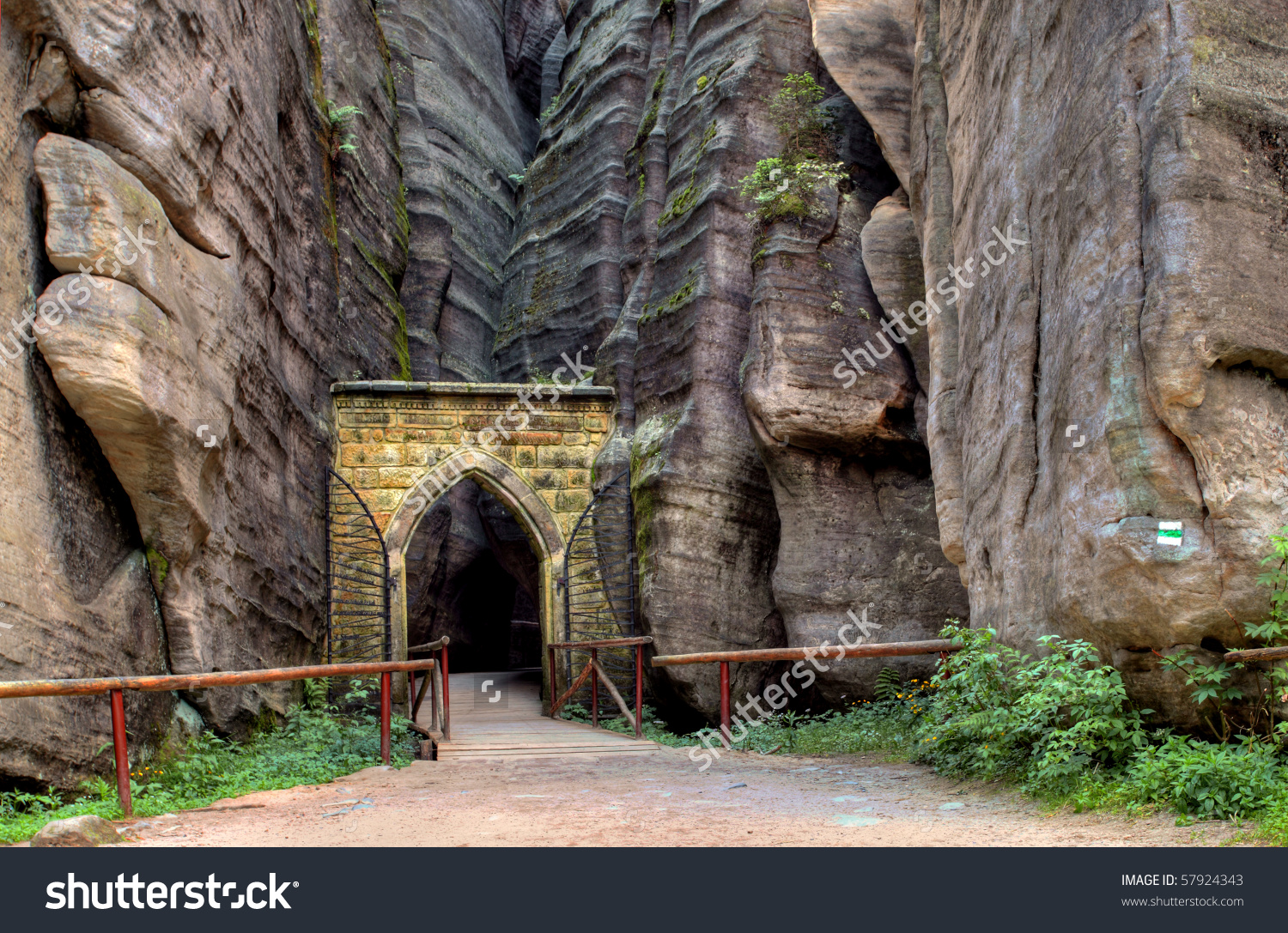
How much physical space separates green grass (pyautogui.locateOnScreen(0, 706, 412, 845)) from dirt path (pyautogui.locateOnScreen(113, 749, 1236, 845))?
34 cm

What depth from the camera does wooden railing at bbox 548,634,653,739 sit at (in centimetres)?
866

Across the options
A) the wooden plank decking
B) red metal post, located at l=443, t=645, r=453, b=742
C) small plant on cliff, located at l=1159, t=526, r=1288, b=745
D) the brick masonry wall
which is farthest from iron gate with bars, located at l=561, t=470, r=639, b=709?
small plant on cliff, located at l=1159, t=526, r=1288, b=745

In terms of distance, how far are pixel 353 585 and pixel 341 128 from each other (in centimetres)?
602

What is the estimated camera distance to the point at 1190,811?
3.86 meters

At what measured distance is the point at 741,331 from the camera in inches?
451

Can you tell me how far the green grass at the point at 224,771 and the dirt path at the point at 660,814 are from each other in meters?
0.34

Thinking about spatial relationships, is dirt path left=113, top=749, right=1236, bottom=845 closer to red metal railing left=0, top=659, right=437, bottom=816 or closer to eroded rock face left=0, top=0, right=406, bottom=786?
red metal railing left=0, top=659, right=437, bottom=816

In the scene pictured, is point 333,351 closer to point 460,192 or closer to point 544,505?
point 544,505

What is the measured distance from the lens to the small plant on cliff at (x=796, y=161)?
35.4ft

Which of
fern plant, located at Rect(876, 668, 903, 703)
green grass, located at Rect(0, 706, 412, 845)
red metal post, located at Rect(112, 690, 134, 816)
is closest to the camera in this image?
red metal post, located at Rect(112, 690, 134, 816)

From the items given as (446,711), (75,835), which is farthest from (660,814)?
(446,711)

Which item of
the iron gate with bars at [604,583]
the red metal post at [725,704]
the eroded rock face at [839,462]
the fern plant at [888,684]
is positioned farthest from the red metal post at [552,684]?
the red metal post at [725,704]

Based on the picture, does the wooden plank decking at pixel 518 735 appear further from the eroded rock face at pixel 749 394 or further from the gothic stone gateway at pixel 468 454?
the eroded rock face at pixel 749 394

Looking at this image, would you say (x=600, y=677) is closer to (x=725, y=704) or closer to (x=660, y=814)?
(x=725, y=704)
